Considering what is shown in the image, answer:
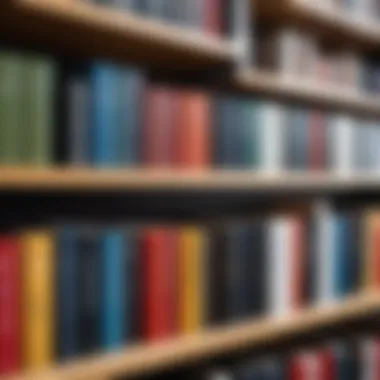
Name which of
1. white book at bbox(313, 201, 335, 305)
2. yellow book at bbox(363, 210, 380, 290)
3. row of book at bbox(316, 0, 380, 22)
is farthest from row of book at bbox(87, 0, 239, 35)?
yellow book at bbox(363, 210, 380, 290)

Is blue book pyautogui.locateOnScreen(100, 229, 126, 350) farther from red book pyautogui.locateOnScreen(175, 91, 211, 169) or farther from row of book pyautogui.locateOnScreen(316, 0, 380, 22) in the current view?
row of book pyautogui.locateOnScreen(316, 0, 380, 22)

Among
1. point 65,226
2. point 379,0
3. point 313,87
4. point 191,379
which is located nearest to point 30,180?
point 65,226

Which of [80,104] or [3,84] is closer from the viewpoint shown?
[3,84]

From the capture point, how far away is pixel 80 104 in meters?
1.16

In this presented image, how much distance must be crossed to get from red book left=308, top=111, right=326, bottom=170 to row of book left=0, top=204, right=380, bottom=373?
0.48 ft

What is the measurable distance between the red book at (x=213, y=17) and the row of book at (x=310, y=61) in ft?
1.01

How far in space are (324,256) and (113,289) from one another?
783 millimetres

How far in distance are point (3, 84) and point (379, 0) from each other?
4.73ft

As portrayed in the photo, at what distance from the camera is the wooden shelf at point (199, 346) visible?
1.14 meters

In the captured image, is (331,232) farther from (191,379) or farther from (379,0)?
(379,0)

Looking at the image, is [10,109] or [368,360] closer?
[10,109]

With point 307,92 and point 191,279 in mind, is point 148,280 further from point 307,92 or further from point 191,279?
point 307,92

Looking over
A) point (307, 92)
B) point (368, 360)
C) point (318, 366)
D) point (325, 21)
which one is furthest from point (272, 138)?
point (368, 360)

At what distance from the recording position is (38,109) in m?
1.09
